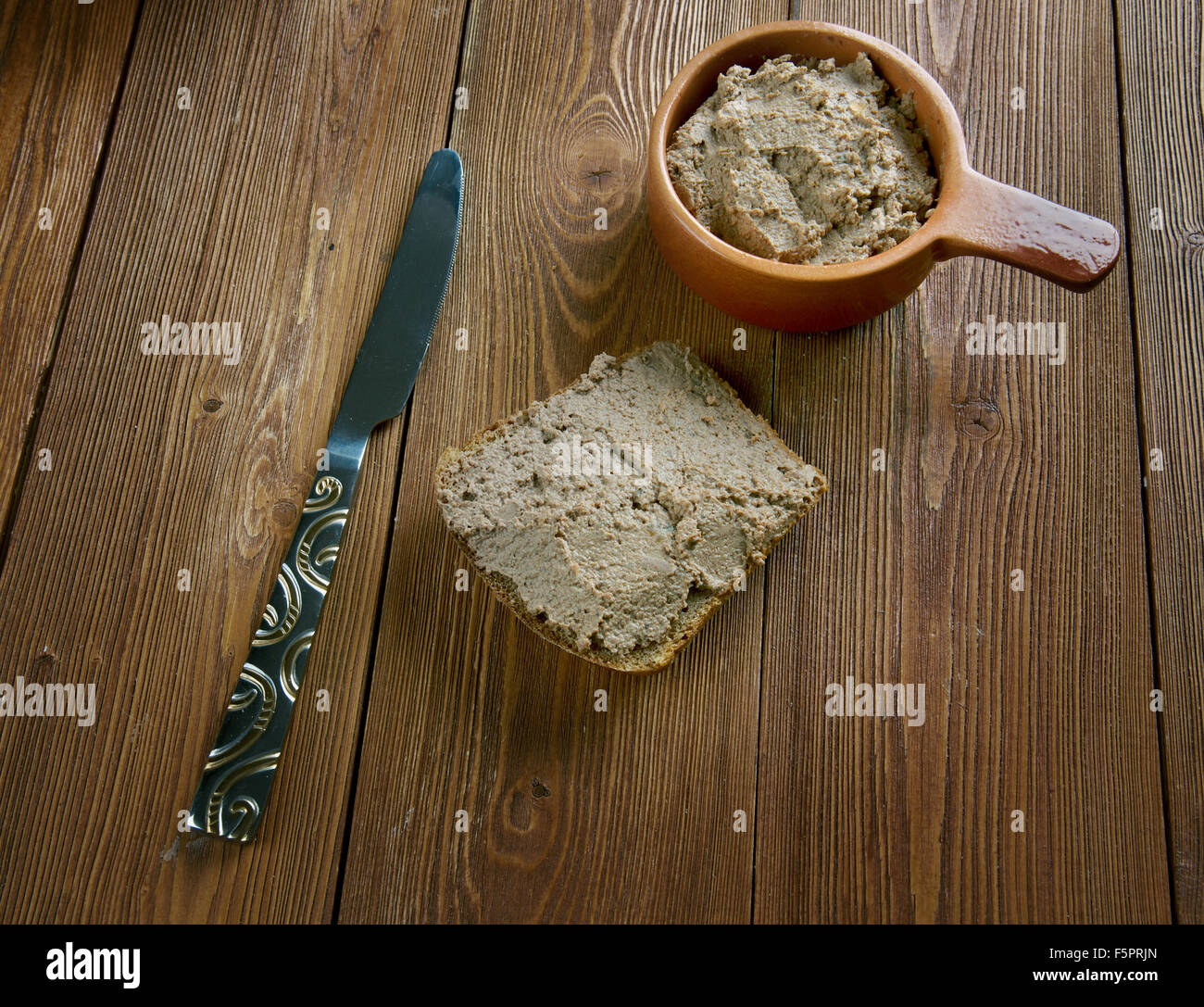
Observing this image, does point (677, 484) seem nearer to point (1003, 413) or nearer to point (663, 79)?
point (1003, 413)

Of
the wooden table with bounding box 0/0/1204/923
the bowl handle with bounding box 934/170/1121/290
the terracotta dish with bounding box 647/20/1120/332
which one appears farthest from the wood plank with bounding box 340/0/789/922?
the bowl handle with bounding box 934/170/1121/290

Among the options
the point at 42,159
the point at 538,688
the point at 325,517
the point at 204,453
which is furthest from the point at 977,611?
the point at 42,159

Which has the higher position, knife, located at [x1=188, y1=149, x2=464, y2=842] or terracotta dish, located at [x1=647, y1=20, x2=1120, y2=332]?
terracotta dish, located at [x1=647, y1=20, x2=1120, y2=332]

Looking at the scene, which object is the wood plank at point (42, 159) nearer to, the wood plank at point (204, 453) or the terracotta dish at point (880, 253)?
the wood plank at point (204, 453)

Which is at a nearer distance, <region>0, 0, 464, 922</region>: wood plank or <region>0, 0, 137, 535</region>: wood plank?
<region>0, 0, 464, 922</region>: wood plank

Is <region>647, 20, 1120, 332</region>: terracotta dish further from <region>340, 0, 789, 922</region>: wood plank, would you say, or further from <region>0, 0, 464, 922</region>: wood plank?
<region>0, 0, 464, 922</region>: wood plank

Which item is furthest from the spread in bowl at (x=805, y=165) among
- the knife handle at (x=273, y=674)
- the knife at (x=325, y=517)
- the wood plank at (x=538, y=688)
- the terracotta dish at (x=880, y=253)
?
the knife handle at (x=273, y=674)
